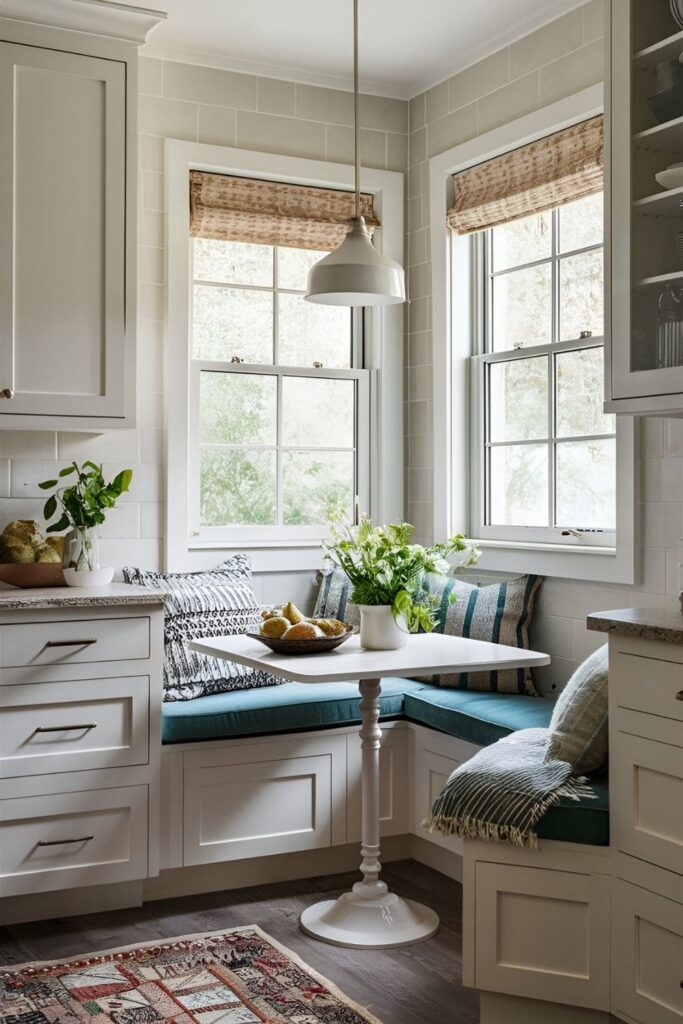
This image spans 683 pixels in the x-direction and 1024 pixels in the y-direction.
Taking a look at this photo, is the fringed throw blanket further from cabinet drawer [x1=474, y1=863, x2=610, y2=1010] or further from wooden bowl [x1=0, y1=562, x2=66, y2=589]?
wooden bowl [x1=0, y1=562, x2=66, y2=589]

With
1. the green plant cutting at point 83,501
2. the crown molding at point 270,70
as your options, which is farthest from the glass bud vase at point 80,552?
the crown molding at point 270,70

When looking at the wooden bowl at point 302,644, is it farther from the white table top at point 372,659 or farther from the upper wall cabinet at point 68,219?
the upper wall cabinet at point 68,219

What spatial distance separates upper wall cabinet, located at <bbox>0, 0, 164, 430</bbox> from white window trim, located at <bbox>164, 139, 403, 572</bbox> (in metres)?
0.45

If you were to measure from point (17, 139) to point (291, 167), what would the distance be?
1.19 metres

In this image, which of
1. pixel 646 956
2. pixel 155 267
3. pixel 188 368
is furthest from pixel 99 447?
pixel 646 956

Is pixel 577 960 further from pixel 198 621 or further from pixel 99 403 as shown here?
pixel 99 403

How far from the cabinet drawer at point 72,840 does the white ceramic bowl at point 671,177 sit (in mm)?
2227

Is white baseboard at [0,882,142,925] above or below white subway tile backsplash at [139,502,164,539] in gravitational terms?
below

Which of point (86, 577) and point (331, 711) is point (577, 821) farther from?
point (86, 577)

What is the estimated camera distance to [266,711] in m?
3.50

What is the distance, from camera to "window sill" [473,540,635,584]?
346cm

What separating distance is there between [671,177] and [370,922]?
2153 mm

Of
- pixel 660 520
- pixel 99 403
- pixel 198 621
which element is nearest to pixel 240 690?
pixel 198 621

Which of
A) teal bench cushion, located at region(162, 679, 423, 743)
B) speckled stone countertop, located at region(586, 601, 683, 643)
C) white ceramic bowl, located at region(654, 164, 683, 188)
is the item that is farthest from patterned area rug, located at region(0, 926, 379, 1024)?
white ceramic bowl, located at region(654, 164, 683, 188)
